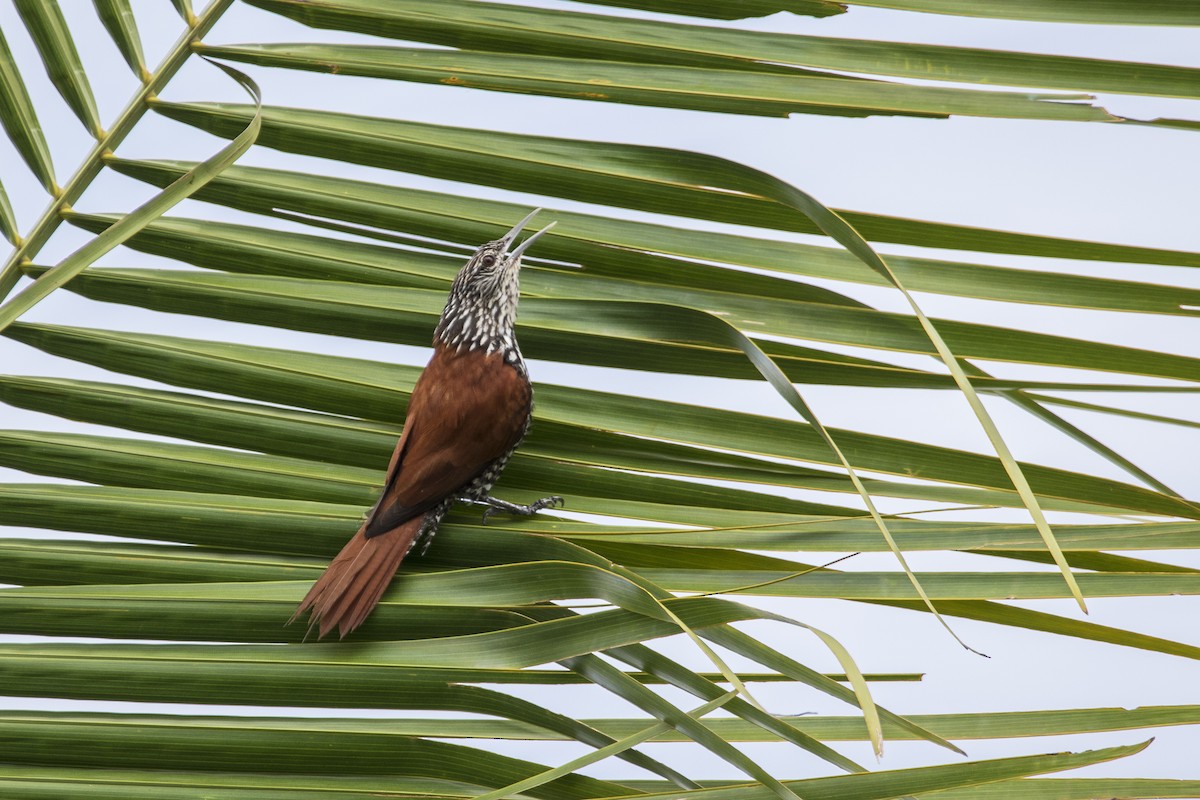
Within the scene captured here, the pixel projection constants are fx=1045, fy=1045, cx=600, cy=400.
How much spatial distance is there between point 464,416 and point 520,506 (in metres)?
0.21

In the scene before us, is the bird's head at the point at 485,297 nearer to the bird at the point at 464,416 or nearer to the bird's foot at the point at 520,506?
the bird at the point at 464,416

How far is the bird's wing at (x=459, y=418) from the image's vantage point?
1.94 metres

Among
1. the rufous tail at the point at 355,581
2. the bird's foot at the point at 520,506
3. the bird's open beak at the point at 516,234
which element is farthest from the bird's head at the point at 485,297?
the rufous tail at the point at 355,581

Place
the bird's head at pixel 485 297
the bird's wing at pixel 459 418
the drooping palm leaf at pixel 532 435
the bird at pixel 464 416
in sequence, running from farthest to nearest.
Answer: the bird's head at pixel 485 297, the bird's wing at pixel 459 418, the bird at pixel 464 416, the drooping palm leaf at pixel 532 435

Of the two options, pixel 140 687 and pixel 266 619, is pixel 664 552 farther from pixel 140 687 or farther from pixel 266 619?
pixel 140 687

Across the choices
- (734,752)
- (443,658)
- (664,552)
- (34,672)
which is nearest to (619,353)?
(664,552)

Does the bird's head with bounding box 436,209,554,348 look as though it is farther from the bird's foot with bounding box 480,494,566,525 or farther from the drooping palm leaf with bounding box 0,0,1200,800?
the bird's foot with bounding box 480,494,566,525

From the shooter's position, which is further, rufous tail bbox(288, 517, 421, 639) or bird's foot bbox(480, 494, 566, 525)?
bird's foot bbox(480, 494, 566, 525)

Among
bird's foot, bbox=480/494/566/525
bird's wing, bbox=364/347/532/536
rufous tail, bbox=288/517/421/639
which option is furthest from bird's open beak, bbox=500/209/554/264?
rufous tail, bbox=288/517/421/639

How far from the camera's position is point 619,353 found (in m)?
1.93

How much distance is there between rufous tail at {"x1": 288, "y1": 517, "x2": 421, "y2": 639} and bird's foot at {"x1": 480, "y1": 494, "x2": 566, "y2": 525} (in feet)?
0.78

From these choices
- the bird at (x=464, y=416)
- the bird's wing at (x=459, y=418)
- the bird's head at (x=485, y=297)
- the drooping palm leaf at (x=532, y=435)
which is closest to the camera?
the drooping palm leaf at (x=532, y=435)

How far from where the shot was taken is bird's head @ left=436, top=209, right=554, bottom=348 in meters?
2.07

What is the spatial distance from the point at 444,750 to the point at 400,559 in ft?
1.12
